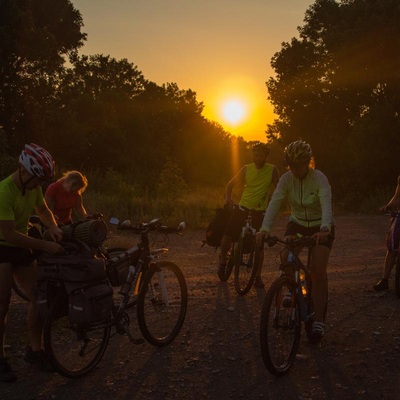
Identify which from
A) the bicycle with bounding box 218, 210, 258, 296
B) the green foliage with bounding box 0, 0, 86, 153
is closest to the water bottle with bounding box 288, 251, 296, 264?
the bicycle with bounding box 218, 210, 258, 296

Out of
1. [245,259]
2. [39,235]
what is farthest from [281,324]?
[245,259]

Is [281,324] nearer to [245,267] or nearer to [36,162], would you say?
[36,162]

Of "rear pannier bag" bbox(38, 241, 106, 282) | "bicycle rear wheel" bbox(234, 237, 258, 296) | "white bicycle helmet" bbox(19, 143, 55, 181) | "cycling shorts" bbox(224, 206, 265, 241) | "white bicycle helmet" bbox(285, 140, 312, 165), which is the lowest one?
"bicycle rear wheel" bbox(234, 237, 258, 296)

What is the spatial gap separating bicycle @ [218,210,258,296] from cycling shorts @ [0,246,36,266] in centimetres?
381

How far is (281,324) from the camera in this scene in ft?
17.5

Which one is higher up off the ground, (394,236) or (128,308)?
(394,236)

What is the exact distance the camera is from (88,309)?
4.93 metres

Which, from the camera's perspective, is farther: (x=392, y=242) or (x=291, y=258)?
(x=392, y=242)

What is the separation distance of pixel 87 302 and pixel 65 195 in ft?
9.99

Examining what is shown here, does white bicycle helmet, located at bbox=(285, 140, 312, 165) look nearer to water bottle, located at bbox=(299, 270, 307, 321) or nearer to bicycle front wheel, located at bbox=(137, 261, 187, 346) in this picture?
water bottle, located at bbox=(299, 270, 307, 321)

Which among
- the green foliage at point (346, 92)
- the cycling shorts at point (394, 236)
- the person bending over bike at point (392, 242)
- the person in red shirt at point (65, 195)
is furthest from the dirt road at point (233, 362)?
the green foliage at point (346, 92)

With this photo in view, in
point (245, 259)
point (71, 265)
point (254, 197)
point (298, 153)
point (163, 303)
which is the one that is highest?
point (298, 153)

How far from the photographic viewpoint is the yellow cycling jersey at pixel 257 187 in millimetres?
9055

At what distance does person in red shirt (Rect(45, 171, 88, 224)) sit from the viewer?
7633 mm
